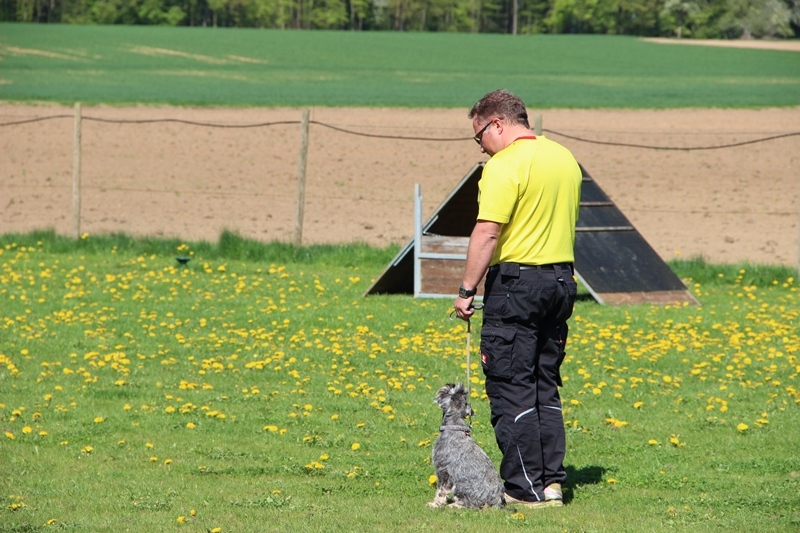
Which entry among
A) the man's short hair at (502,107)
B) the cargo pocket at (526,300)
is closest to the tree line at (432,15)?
the man's short hair at (502,107)

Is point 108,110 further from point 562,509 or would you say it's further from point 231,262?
point 562,509

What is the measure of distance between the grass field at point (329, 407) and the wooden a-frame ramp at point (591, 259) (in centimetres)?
38

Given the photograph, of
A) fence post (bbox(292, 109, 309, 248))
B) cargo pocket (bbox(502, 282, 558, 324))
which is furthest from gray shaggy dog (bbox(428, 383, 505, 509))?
fence post (bbox(292, 109, 309, 248))

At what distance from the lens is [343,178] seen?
24703 mm

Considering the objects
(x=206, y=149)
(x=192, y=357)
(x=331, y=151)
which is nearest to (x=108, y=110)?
(x=206, y=149)

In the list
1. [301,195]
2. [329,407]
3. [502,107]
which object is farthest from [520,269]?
[301,195]

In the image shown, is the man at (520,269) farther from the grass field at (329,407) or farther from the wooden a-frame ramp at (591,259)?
the wooden a-frame ramp at (591,259)

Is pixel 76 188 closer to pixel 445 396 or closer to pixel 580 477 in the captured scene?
pixel 580 477

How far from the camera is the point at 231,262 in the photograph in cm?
1541

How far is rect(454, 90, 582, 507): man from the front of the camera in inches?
216

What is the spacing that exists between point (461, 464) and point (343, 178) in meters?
19.5

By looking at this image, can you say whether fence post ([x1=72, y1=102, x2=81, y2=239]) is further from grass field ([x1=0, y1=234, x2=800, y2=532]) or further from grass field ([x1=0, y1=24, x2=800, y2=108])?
grass field ([x1=0, y1=24, x2=800, y2=108])

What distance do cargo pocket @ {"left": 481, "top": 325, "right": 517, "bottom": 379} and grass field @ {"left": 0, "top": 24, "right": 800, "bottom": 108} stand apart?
114 feet

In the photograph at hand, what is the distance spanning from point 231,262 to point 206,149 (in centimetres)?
1436
